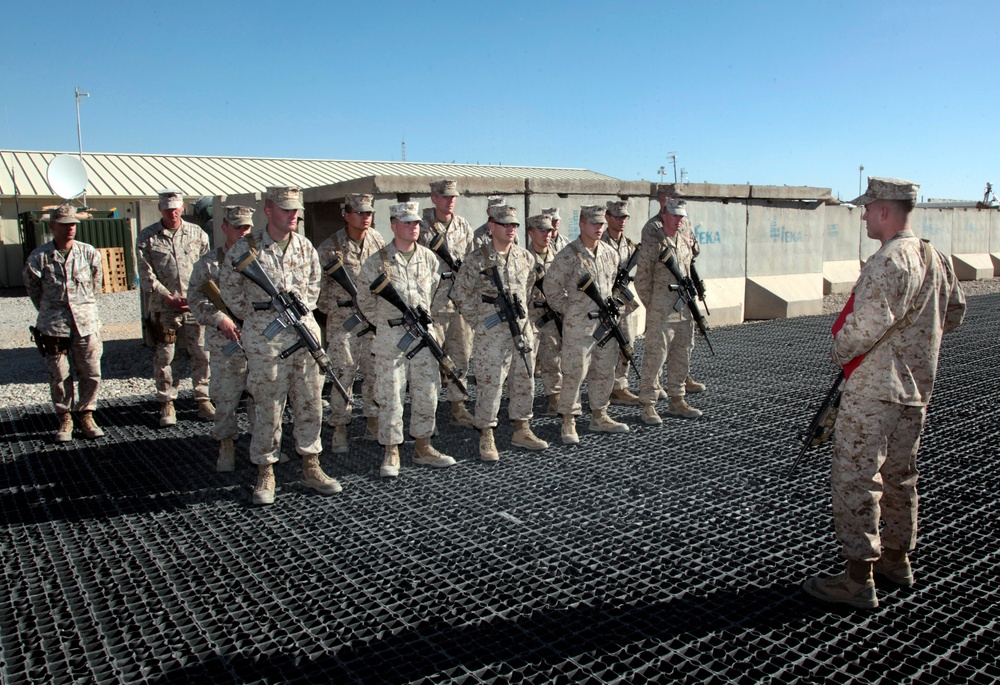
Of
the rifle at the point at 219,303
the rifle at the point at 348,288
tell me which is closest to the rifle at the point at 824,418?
the rifle at the point at 348,288

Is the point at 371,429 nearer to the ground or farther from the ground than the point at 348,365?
nearer to the ground

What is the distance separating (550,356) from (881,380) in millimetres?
3789

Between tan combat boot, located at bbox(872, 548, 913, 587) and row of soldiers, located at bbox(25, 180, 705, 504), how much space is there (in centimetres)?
253

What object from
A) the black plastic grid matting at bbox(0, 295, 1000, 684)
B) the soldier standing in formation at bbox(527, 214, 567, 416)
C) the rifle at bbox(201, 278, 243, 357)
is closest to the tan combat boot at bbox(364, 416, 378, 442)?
the black plastic grid matting at bbox(0, 295, 1000, 684)

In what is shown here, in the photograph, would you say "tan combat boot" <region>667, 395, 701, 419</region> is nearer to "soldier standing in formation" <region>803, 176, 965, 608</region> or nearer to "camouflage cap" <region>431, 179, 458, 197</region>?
"camouflage cap" <region>431, 179, 458, 197</region>

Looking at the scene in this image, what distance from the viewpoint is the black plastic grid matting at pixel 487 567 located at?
271cm

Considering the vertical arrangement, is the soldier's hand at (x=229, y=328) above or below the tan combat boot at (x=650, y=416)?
above

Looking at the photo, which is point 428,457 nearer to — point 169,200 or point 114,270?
point 169,200

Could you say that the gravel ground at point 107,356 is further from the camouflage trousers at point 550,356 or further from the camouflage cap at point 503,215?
the camouflage cap at point 503,215

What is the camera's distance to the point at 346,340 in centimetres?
554

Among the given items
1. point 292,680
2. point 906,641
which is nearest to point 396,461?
point 292,680

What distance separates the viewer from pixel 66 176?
15969mm

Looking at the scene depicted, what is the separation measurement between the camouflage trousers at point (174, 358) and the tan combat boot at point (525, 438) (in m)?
2.90

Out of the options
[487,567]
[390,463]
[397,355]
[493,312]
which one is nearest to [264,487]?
[390,463]
